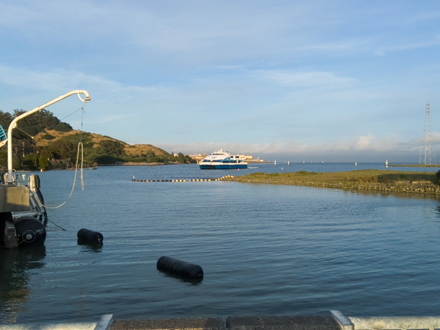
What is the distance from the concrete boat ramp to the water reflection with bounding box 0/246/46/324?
640 centimetres

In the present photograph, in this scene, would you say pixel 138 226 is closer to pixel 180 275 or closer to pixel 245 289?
pixel 180 275

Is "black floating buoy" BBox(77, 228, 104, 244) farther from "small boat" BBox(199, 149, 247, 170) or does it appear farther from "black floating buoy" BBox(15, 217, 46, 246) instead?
"small boat" BBox(199, 149, 247, 170)

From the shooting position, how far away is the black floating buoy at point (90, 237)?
19844mm

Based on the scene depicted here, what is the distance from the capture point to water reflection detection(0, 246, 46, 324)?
11.1 meters

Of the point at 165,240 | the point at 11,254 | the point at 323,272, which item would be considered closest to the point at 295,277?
the point at 323,272

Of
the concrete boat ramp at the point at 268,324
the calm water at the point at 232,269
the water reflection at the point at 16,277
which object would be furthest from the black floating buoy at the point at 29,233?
the concrete boat ramp at the point at 268,324

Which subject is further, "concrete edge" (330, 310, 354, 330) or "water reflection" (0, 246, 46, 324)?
"water reflection" (0, 246, 46, 324)

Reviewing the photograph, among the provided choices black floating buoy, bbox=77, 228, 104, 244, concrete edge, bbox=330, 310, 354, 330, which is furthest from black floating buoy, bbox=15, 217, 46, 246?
concrete edge, bbox=330, 310, 354, 330

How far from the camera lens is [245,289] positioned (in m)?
12.7

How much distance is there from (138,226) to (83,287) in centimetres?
1262

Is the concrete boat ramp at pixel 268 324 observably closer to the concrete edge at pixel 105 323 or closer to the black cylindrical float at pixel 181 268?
the concrete edge at pixel 105 323

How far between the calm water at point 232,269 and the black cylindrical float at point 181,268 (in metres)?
0.29

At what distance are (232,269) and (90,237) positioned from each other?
27.4 ft

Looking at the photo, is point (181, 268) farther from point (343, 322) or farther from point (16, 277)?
point (343, 322)
